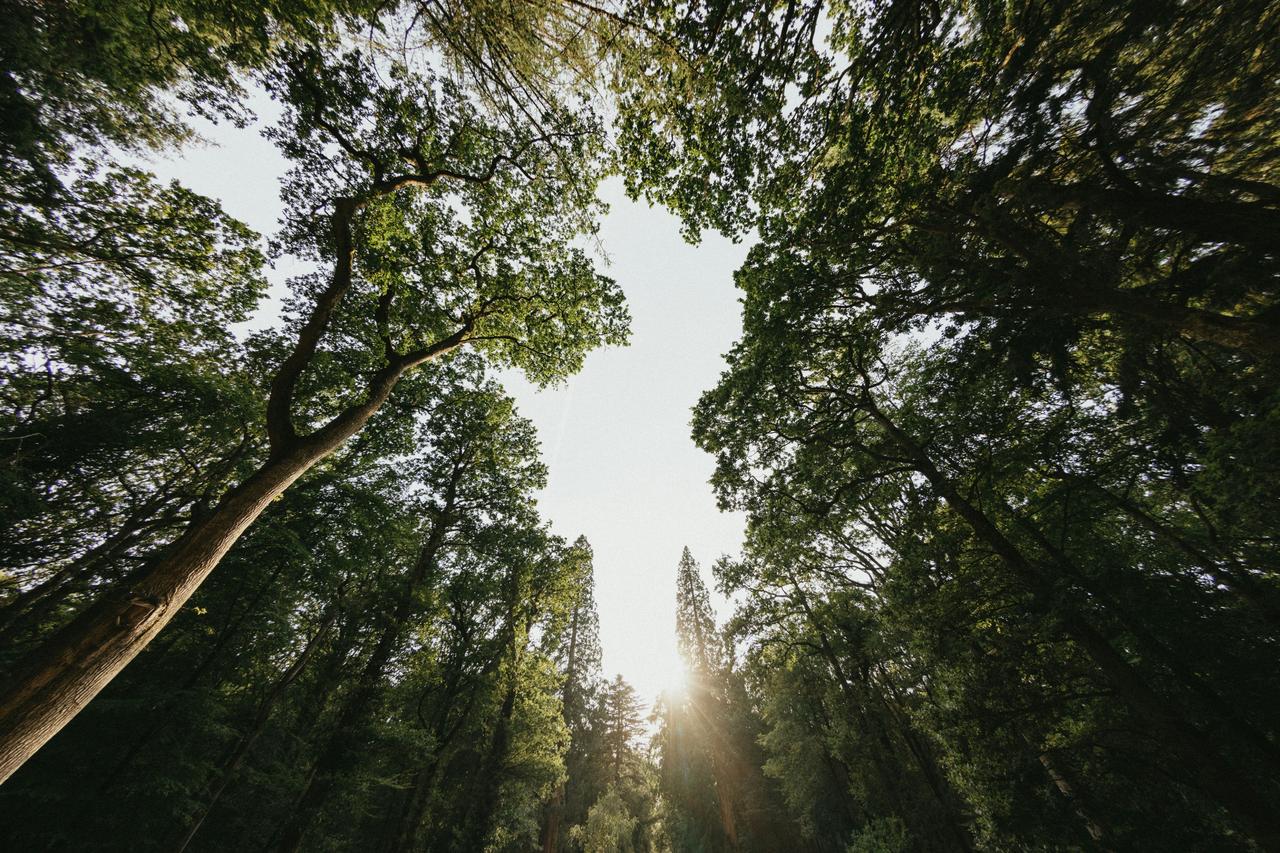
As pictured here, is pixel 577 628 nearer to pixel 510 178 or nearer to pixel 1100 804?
pixel 1100 804

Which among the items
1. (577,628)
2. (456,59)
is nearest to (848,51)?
(456,59)

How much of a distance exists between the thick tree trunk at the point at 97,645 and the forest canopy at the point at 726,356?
3 centimetres

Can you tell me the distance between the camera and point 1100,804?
249 inches

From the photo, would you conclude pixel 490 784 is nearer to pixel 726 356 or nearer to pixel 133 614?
pixel 133 614

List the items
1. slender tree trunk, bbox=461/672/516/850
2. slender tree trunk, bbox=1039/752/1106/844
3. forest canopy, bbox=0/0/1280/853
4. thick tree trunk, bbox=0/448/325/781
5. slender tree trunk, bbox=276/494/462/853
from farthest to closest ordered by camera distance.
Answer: slender tree trunk, bbox=461/672/516/850 → slender tree trunk, bbox=276/494/462/853 → slender tree trunk, bbox=1039/752/1106/844 → forest canopy, bbox=0/0/1280/853 → thick tree trunk, bbox=0/448/325/781

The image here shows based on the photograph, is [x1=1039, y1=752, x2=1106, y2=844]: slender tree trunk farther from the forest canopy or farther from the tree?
the tree

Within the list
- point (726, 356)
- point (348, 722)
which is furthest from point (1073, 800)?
point (348, 722)

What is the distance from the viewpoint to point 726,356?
8.55 metres

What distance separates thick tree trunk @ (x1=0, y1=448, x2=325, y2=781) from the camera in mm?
2379

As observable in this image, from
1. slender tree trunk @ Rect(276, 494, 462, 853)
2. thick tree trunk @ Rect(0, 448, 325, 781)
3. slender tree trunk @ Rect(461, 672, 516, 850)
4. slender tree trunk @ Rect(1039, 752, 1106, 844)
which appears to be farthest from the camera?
slender tree trunk @ Rect(461, 672, 516, 850)

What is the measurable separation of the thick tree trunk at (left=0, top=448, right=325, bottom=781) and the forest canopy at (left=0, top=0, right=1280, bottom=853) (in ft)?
0.08

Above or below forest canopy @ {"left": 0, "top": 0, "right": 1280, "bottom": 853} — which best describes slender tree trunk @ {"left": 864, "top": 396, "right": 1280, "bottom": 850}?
below

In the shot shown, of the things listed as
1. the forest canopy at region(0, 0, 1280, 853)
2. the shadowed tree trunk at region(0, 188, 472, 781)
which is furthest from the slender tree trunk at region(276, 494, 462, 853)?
the shadowed tree trunk at region(0, 188, 472, 781)

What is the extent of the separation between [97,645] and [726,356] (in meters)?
8.85
